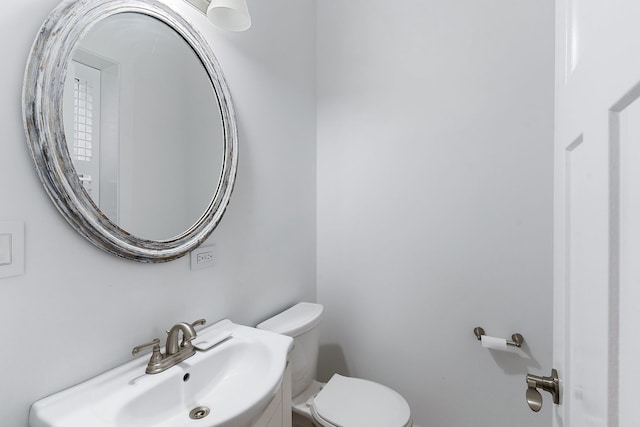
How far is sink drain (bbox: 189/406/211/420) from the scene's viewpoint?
2.79 ft

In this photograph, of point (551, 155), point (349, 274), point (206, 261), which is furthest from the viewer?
point (349, 274)

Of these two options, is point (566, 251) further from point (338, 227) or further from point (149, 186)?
point (338, 227)

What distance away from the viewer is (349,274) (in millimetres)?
A: 1747

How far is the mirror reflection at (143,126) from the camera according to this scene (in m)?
0.81

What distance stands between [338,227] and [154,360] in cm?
112

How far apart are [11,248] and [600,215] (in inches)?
42.5

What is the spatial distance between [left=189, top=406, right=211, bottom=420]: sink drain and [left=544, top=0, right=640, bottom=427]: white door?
0.85 m

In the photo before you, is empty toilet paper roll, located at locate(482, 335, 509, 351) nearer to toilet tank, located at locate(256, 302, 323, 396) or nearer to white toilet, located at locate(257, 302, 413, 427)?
white toilet, located at locate(257, 302, 413, 427)

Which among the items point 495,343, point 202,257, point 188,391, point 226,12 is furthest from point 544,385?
point 226,12

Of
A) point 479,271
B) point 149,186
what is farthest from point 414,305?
point 149,186

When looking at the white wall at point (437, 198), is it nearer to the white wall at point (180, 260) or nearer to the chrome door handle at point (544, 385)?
the white wall at point (180, 260)

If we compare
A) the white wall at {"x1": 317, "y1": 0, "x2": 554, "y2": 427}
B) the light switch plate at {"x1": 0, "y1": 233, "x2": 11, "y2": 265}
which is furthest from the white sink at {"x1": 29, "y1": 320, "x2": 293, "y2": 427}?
the white wall at {"x1": 317, "y1": 0, "x2": 554, "y2": 427}

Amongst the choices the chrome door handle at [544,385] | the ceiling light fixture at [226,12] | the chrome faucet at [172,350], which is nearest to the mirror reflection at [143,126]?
the ceiling light fixture at [226,12]

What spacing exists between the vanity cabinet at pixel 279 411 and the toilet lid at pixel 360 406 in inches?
7.4
